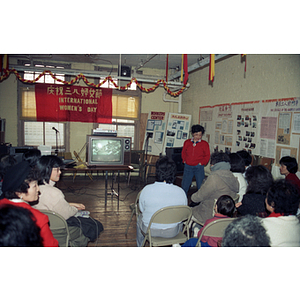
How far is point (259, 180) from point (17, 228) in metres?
2.03

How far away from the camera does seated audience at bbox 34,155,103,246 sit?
7.00ft

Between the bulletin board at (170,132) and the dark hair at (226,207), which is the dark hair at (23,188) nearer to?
the dark hair at (226,207)

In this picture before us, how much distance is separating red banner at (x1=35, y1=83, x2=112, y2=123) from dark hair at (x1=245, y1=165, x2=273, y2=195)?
498 centimetres

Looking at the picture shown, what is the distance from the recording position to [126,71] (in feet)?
20.6

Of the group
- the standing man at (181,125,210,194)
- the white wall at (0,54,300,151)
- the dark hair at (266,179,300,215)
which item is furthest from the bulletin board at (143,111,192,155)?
the dark hair at (266,179,300,215)

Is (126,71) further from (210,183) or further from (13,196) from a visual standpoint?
(13,196)

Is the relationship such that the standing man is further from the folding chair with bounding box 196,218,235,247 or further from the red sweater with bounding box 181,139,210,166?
the folding chair with bounding box 196,218,235,247

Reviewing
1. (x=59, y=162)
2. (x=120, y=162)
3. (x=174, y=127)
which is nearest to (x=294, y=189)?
(x=59, y=162)

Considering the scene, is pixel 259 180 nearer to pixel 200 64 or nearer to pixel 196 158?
pixel 196 158

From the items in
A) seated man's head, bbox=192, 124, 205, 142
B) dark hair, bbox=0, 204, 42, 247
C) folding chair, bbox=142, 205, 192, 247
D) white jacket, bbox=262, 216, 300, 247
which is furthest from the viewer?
seated man's head, bbox=192, 124, 205, 142

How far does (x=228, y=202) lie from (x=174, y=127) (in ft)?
15.9

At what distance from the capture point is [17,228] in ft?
3.90
